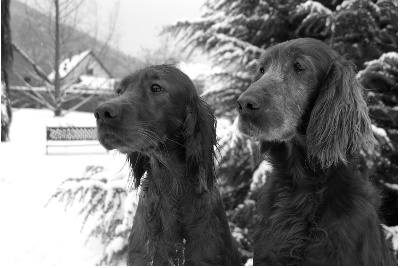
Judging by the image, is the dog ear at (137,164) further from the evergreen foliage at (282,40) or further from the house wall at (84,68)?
the house wall at (84,68)

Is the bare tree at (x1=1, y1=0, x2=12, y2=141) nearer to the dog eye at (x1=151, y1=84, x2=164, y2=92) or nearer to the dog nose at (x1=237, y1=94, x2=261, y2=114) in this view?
the dog eye at (x1=151, y1=84, x2=164, y2=92)

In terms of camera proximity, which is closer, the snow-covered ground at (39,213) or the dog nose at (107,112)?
the dog nose at (107,112)

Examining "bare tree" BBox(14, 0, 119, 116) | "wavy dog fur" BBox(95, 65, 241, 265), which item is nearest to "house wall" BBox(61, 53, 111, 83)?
"bare tree" BBox(14, 0, 119, 116)

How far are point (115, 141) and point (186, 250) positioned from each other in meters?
0.93

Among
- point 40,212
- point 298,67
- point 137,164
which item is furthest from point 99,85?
point 298,67

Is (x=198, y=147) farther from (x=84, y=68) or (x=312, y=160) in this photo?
(x=84, y=68)

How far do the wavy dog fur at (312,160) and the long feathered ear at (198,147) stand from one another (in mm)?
450

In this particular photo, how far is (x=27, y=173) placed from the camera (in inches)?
323

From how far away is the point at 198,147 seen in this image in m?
2.89

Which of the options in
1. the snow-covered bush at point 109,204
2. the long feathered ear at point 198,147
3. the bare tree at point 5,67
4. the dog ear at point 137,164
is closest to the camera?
the long feathered ear at point 198,147

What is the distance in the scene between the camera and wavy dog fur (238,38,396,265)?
2.32 m

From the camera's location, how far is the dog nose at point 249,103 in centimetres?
232

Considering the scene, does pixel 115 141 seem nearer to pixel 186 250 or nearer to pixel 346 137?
pixel 186 250

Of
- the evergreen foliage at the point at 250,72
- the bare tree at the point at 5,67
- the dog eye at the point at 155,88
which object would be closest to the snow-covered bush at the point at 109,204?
the evergreen foliage at the point at 250,72
